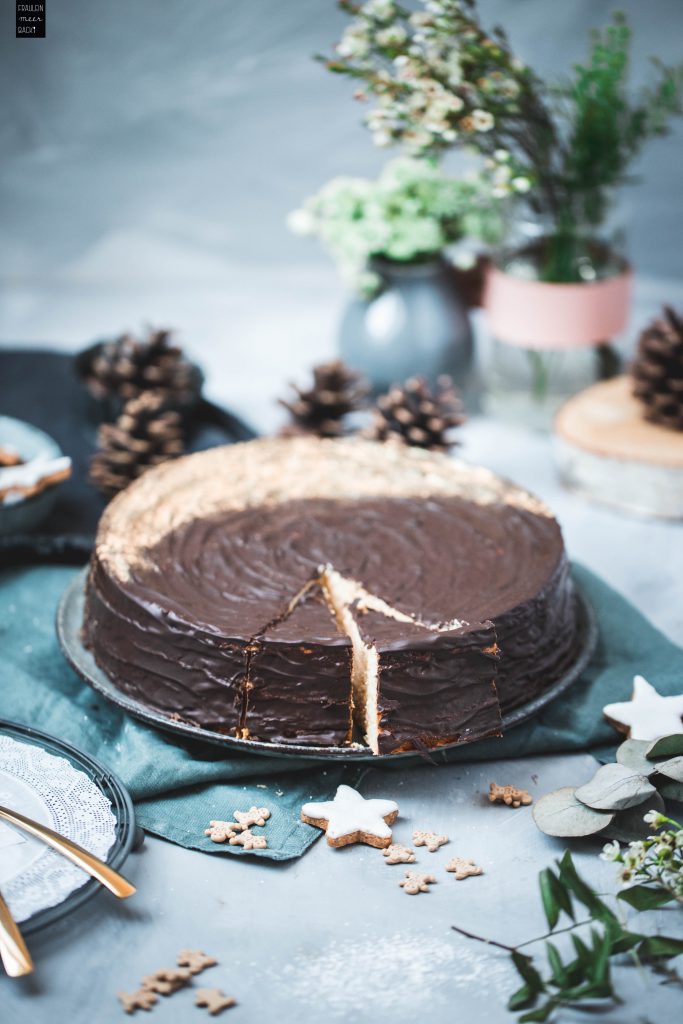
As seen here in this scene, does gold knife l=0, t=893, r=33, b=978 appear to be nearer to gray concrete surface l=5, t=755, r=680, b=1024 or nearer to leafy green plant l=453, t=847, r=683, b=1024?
gray concrete surface l=5, t=755, r=680, b=1024

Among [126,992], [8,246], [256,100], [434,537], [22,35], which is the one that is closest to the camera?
[126,992]

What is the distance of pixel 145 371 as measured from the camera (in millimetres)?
2717

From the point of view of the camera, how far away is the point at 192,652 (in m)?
1.85

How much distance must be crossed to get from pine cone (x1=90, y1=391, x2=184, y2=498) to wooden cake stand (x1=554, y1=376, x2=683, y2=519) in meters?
0.85

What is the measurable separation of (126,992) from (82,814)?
25 centimetres

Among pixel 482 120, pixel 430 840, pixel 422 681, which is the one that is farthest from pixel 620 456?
Result: pixel 430 840

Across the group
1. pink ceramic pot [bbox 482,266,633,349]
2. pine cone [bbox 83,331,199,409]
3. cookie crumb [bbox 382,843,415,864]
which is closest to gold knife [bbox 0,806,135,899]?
cookie crumb [bbox 382,843,415,864]

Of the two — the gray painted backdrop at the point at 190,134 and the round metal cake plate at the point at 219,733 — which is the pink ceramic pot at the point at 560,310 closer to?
the gray painted backdrop at the point at 190,134

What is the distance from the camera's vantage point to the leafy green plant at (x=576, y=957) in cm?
146

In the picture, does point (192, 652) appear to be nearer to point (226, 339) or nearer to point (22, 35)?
point (22, 35)

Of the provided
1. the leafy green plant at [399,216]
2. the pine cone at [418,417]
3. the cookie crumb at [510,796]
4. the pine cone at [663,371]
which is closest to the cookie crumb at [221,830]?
the cookie crumb at [510,796]

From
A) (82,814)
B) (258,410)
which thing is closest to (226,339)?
(258,410)

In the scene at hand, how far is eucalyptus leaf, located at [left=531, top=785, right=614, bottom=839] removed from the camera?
173 centimetres

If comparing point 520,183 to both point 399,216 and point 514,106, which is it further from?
point 399,216
